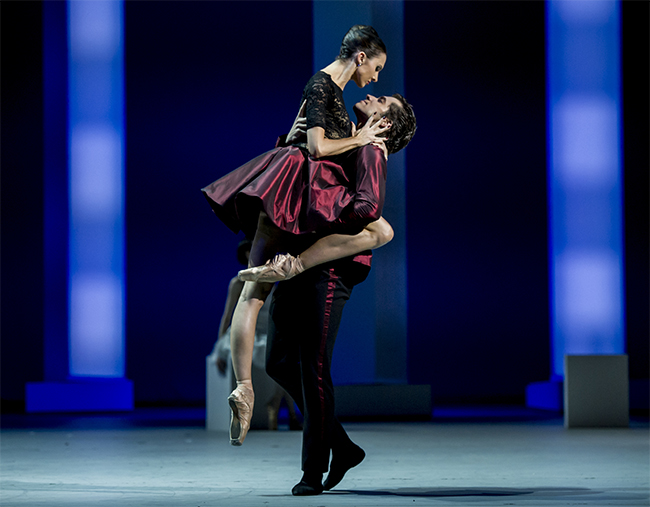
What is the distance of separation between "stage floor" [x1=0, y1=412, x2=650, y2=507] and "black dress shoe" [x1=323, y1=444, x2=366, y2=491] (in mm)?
64

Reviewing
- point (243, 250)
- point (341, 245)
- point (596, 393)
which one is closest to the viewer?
point (341, 245)

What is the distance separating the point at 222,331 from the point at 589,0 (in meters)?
4.94

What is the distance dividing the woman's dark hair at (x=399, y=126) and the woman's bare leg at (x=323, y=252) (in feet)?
1.08

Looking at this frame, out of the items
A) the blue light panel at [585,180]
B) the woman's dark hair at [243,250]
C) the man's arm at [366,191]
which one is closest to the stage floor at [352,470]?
the man's arm at [366,191]

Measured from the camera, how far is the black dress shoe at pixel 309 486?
116 inches

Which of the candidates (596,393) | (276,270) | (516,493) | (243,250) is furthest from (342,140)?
(596,393)

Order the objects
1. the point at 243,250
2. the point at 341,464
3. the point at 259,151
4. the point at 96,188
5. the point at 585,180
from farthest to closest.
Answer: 1. the point at 259,151
2. the point at 96,188
3. the point at 585,180
4. the point at 243,250
5. the point at 341,464

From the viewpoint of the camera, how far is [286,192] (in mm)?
2967

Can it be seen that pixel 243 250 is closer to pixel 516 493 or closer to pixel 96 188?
pixel 516 493

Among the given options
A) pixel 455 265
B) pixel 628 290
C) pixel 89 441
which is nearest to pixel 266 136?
pixel 455 265

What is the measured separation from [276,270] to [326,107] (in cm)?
64

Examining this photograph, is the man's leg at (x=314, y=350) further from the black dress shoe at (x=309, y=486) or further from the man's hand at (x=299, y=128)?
the man's hand at (x=299, y=128)

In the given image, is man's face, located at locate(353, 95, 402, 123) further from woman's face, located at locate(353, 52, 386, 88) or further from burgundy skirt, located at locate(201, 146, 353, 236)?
burgundy skirt, located at locate(201, 146, 353, 236)

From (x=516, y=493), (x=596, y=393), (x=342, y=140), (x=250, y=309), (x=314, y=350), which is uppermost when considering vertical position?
(x=342, y=140)
